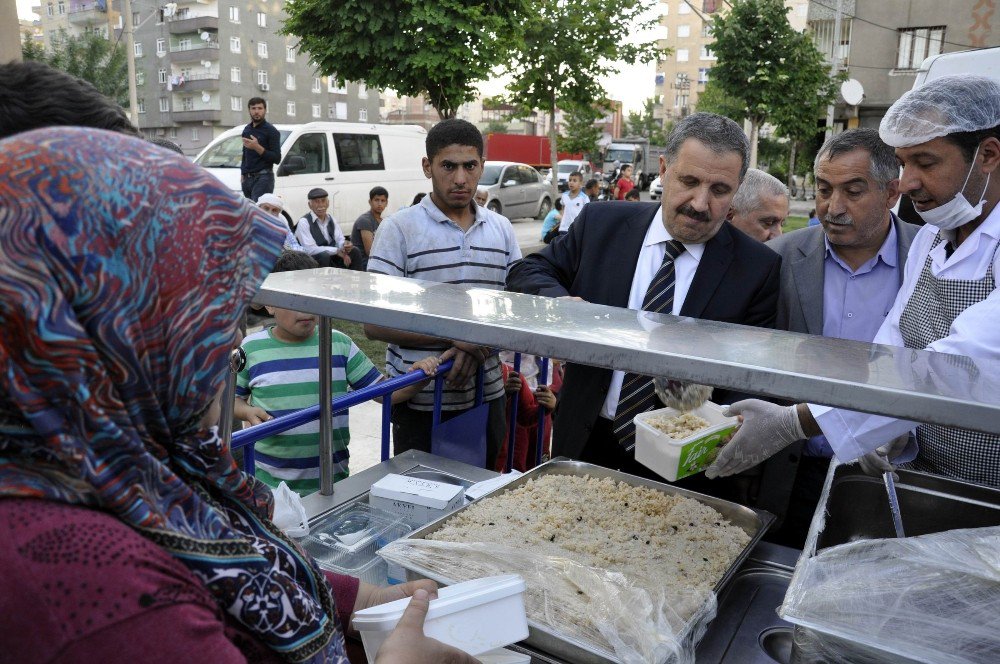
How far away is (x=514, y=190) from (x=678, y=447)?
54.4 feet

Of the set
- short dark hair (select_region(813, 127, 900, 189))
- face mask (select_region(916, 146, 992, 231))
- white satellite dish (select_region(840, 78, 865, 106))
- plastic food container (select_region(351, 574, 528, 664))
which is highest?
white satellite dish (select_region(840, 78, 865, 106))

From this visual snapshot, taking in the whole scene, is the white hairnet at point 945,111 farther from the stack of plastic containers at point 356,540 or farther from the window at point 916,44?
the window at point 916,44

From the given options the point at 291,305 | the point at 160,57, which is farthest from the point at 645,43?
the point at 160,57

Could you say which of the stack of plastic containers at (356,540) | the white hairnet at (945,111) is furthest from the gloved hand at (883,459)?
the stack of plastic containers at (356,540)

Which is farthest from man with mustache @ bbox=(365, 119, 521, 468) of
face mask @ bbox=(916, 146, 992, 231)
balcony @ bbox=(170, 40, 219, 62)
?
balcony @ bbox=(170, 40, 219, 62)

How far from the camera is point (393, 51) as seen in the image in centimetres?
1118

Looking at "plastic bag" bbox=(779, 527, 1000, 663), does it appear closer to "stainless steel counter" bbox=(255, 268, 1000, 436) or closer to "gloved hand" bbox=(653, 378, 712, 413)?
"stainless steel counter" bbox=(255, 268, 1000, 436)

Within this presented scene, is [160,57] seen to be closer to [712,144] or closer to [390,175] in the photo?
[390,175]

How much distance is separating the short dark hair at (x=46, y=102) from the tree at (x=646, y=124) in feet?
194

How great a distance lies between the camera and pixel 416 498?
6.53 feet

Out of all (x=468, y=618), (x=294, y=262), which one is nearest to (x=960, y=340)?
(x=468, y=618)

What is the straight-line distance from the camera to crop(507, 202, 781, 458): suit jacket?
94.8 inches

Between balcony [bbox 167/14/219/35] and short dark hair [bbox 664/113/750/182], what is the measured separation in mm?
49156

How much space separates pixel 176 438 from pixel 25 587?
0.24 meters
